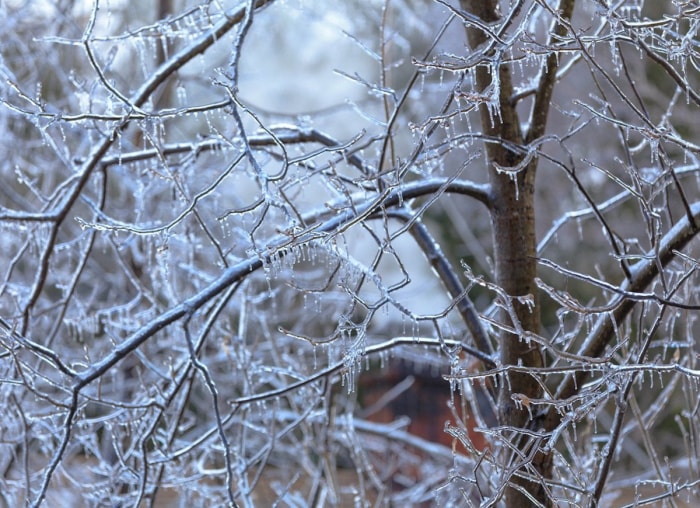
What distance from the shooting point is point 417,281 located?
11.3 meters

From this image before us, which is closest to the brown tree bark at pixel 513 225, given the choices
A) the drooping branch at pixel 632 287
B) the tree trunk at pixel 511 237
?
the tree trunk at pixel 511 237

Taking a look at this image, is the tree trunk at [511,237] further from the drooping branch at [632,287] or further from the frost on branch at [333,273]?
the drooping branch at [632,287]

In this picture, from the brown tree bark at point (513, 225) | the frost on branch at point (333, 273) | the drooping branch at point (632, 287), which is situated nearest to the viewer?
the frost on branch at point (333, 273)

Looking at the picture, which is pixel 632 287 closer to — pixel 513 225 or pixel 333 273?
pixel 513 225

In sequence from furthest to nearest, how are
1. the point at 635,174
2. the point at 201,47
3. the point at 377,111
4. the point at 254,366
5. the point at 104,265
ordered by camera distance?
1. the point at 377,111
2. the point at 104,265
3. the point at 254,366
4. the point at 201,47
5. the point at 635,174

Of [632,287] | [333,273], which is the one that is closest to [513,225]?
[632,287]

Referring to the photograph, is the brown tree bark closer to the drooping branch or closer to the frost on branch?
the frost on branch

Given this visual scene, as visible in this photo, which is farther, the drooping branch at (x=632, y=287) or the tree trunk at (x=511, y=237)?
the tree trunk at (x=511, y=237)

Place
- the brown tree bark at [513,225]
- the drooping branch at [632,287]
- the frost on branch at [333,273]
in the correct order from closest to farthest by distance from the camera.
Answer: the frost on branch at [333,273] → the drooping branch at [632,287] → the brown tree bark at [513,225]

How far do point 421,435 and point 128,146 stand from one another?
428 cm

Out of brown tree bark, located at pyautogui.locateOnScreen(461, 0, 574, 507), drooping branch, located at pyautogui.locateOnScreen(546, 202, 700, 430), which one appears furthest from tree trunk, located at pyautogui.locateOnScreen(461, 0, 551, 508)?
drooping branch, located at pyautogui.locateOnScreen(546, 202, 700, 430)

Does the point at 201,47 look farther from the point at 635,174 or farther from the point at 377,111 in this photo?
the point at 377,111

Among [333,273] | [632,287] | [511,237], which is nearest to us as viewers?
[333,273]

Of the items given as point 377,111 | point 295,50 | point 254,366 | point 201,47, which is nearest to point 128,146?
point 254,366
